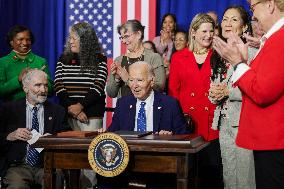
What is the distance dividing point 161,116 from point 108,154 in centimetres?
86

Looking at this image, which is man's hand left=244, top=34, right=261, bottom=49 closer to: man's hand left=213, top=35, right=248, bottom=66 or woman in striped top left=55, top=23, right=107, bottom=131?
man's hand left=213, top=35, right=248, bottom=66

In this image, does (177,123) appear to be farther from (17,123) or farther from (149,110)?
(17,123)

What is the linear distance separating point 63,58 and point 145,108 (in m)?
1.49

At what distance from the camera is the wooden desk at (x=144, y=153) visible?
3.18m

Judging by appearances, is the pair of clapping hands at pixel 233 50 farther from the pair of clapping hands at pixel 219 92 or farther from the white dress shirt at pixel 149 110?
the white dress shirt at pixel 149 110

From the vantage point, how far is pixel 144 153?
3.27 m

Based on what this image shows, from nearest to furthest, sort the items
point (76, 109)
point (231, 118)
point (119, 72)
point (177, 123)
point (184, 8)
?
point (231, 118) < point (177, 123) < point (119, 72) < point (76, 109) < point (184, 8)

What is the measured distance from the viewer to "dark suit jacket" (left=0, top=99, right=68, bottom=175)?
437 cm

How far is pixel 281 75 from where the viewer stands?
2.37 meters

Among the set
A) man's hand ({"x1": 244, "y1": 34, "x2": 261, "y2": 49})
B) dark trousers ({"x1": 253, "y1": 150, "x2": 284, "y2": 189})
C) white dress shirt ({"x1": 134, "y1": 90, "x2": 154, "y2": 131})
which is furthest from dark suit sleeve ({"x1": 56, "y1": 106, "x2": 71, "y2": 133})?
dark trousers ({"x1": 253, "y1": 150, "x2": 284, "y2": 189})

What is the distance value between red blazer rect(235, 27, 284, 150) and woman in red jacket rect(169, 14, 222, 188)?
68.0 inches

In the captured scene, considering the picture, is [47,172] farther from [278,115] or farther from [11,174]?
[278,115]

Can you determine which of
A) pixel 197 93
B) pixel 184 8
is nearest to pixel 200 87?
pixel 197 93

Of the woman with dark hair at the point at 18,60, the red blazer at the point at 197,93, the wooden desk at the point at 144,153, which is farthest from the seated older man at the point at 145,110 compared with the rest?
the woman with dark hair at the point at 18,60
